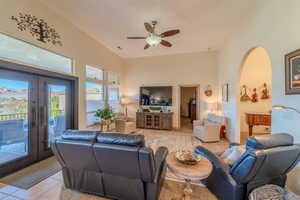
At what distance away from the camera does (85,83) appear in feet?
15.1

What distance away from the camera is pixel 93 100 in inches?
201

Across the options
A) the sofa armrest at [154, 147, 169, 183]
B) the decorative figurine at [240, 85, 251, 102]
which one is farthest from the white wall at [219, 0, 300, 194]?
the decorative figurine at [240, 85, 251, 102]

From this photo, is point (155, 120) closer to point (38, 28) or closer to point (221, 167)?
point (221, 167)

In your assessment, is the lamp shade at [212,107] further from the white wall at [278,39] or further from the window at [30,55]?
the window at [30,55]

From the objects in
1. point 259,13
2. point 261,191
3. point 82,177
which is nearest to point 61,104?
point 82,177

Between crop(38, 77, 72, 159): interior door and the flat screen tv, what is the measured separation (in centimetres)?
344

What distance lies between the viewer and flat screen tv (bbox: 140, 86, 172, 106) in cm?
647

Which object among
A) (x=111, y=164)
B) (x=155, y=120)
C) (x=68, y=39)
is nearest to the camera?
(x=111, y=164)

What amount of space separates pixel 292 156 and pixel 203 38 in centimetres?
419

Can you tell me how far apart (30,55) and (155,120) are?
4728 mm

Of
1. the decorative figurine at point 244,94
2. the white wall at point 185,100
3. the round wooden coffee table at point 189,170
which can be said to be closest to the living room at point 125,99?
the round wooden coffee table at point 189,170

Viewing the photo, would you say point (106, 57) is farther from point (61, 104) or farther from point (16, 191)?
point (16, 191)

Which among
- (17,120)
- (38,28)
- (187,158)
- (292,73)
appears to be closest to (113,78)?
(38,28)

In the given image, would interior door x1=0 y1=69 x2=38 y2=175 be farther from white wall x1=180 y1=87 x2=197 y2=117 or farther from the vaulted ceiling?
white wall x1=180 y1=87 x2=197 y2=117
